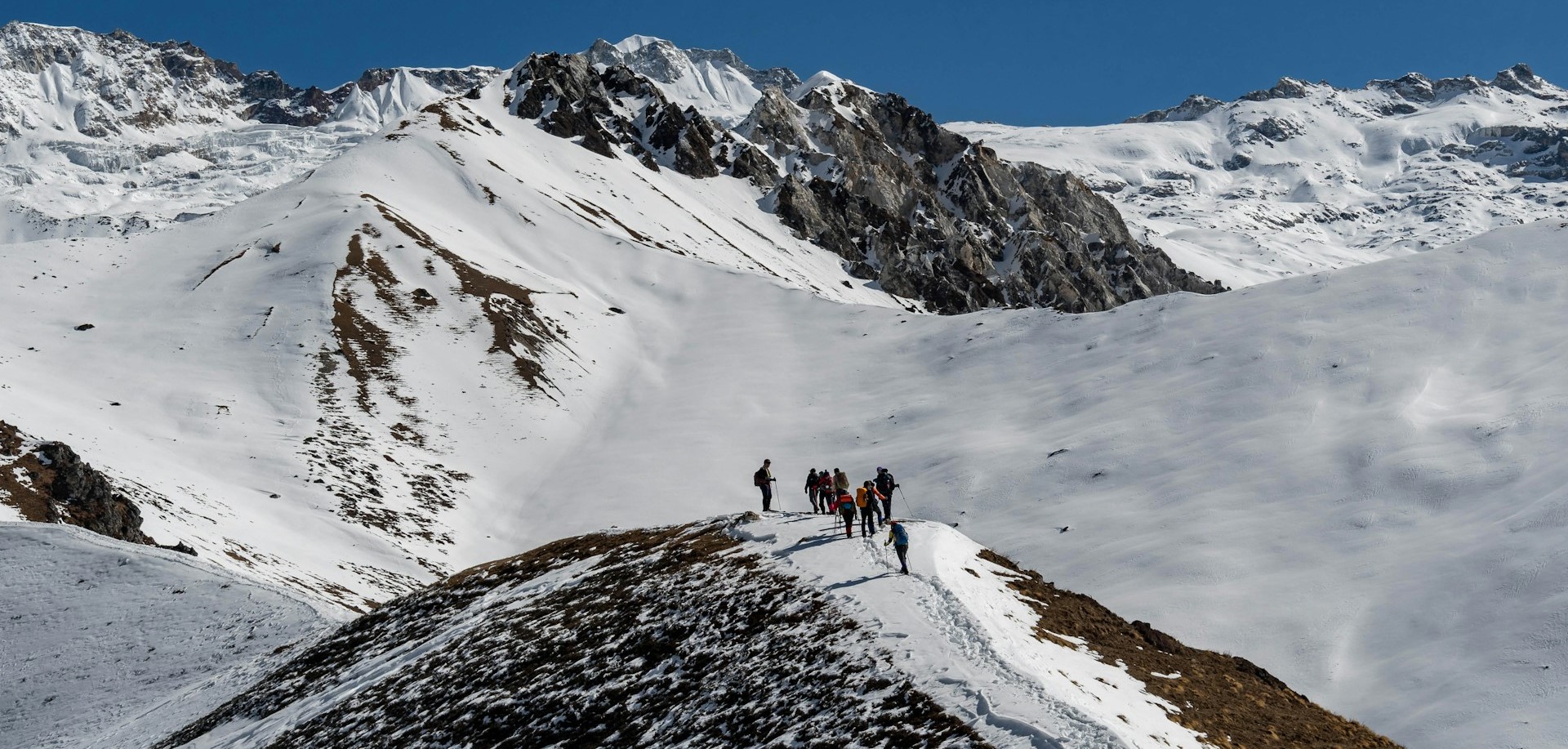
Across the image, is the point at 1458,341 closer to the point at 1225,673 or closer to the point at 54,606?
the point at 1225,673

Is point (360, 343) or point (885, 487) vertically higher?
point (360, 343)

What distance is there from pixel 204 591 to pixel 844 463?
3389cm

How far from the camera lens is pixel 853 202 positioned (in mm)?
172375

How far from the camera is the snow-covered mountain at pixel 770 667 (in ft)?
56.0

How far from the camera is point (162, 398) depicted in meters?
59.2

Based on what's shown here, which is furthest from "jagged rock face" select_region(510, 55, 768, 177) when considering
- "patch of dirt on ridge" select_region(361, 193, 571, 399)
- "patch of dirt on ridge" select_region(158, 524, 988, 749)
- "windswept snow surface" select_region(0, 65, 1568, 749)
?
"patch of dirt on ridge" select_region(158, 524, 988, 749)

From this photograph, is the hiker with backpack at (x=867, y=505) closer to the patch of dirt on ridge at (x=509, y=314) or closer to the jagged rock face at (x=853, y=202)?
the patch of dirt on ridge at (x=509, y=314)

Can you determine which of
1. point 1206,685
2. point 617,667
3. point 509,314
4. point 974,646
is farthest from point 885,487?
point 509,314

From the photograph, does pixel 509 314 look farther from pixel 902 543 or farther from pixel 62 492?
pixel 902 543

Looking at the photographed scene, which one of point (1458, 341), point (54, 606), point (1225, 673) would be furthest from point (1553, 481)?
point (54, 606)

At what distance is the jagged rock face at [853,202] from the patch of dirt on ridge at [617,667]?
127m

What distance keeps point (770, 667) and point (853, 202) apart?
15645 centimetres

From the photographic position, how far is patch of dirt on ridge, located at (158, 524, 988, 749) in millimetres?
17734

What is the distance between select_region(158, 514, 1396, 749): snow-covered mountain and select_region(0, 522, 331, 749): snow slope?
8.80 feet
